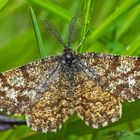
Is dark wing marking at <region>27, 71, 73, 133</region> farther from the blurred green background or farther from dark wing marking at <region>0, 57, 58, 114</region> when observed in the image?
the blurred green background

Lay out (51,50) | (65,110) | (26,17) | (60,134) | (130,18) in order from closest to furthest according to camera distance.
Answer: (65,110)
(60,134)
(130,18)
(51,50)
(26,17)

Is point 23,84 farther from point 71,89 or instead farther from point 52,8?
point 52,8

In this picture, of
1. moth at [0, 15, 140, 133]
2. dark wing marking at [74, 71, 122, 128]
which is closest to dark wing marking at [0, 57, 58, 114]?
moth at [0, 15, 140, 133]

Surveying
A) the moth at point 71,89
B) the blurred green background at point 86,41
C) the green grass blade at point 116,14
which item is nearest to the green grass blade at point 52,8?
the blurred green background at point 86,41

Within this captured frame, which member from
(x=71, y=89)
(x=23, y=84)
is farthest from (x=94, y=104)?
(x=23, y=84)

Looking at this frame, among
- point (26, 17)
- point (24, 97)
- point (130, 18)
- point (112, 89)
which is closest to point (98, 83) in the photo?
point (112, 89)

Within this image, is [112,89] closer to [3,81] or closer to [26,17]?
[3,81]

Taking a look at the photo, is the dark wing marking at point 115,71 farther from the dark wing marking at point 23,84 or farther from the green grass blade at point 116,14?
the green grass blade at point 116,14
